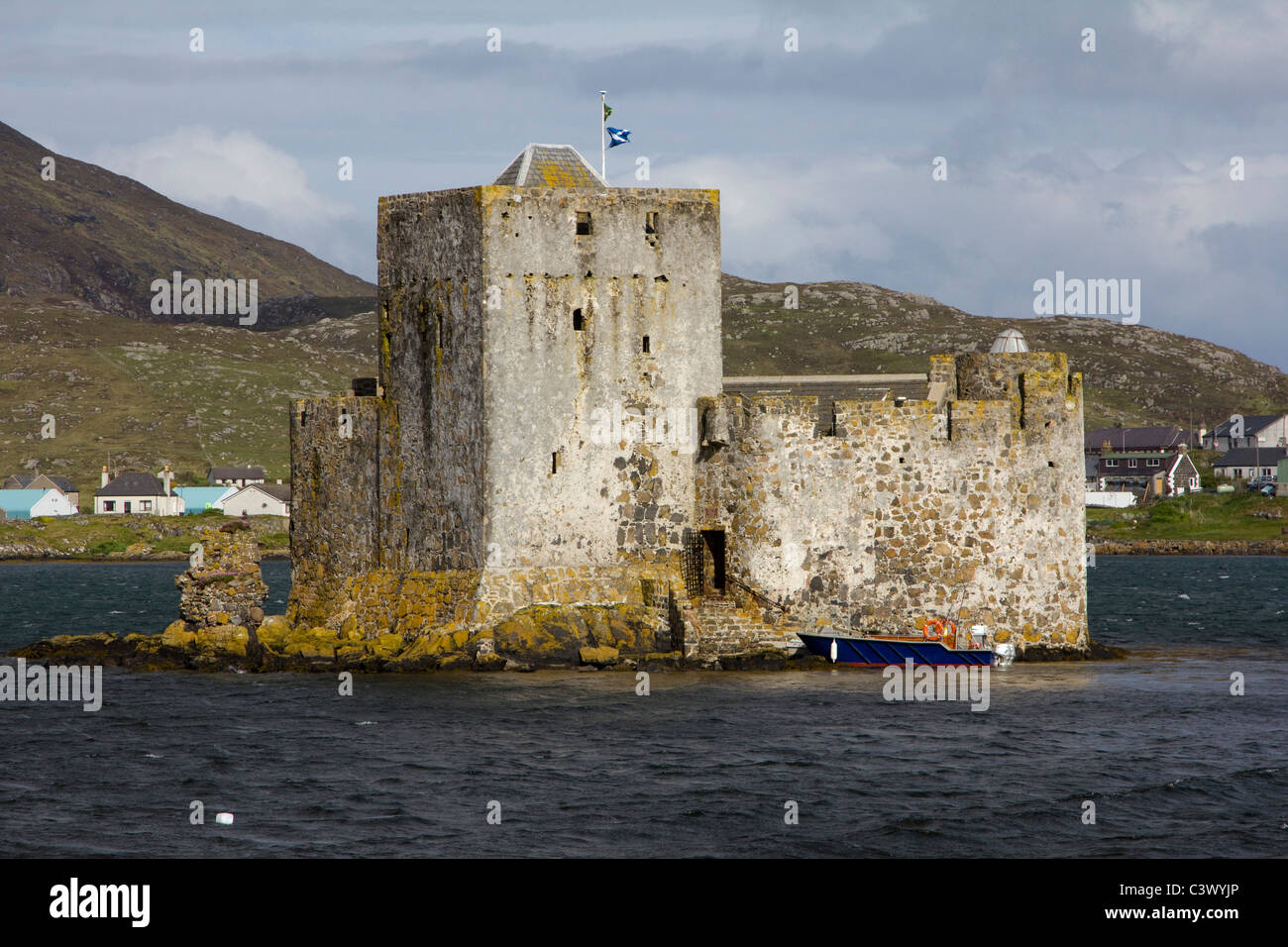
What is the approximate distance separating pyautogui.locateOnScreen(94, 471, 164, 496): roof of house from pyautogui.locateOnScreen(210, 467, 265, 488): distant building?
5793 mm

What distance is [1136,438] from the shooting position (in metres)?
148

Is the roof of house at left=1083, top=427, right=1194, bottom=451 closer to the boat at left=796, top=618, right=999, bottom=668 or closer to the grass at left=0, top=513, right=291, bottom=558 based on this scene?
the grass at left=0, top=513, right=291, bottom=558

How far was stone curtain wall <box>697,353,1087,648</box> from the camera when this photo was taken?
31.4 meters

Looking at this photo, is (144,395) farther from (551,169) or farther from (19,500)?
(551,169)

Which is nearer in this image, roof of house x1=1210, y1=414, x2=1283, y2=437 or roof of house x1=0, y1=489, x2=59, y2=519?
roof of house x1=0, y1=489, x2=59, y2=519

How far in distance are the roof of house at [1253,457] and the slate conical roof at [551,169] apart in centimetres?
12201

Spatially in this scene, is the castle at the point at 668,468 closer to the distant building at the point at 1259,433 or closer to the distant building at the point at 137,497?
the distant building at the point at 137,497

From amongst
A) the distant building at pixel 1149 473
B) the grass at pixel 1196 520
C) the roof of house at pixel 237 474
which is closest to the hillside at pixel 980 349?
the distant building at pixel 1149 473

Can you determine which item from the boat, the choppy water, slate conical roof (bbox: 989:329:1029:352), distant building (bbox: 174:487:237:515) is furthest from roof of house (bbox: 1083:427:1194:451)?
the boat

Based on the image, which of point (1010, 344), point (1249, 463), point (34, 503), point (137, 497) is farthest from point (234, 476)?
point (1010, 344)

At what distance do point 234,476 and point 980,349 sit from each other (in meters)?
76.3
